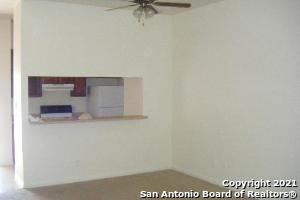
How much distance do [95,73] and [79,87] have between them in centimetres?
48

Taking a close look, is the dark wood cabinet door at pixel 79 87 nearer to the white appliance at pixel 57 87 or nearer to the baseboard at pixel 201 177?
the white appliance at pixel 57 87

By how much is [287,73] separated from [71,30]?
2.98 meters

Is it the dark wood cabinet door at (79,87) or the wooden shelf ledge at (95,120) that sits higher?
the dark wood cabinet door at (79,87)

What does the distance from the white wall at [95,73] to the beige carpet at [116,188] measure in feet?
0.78

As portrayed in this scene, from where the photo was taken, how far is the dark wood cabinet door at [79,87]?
575cm

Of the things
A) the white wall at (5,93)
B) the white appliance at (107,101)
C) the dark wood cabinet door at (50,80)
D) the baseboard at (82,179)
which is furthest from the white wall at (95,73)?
the white wall at (5,93)

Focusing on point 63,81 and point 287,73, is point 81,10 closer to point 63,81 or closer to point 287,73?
point 63,81

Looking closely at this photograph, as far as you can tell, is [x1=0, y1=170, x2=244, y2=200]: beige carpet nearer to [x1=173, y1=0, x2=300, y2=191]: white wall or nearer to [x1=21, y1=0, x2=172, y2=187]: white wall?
[x1=21, y1=0, x2=172, y2=187]: white wall

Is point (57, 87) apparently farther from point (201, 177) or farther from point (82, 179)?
point (201, 177)

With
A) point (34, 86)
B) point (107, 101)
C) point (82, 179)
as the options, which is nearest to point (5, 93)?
point (34, 86)

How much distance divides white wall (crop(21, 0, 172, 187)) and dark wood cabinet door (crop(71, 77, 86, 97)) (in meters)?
0.40

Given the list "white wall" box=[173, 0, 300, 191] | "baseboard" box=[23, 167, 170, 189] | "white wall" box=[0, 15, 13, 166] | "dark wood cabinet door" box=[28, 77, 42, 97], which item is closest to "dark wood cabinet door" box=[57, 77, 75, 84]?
"dark wood cabinet door" box=[28, 77, 42, 97]

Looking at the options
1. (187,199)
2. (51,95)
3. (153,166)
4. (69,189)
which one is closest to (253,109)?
(187,199)

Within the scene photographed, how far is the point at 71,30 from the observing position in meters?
5.29
